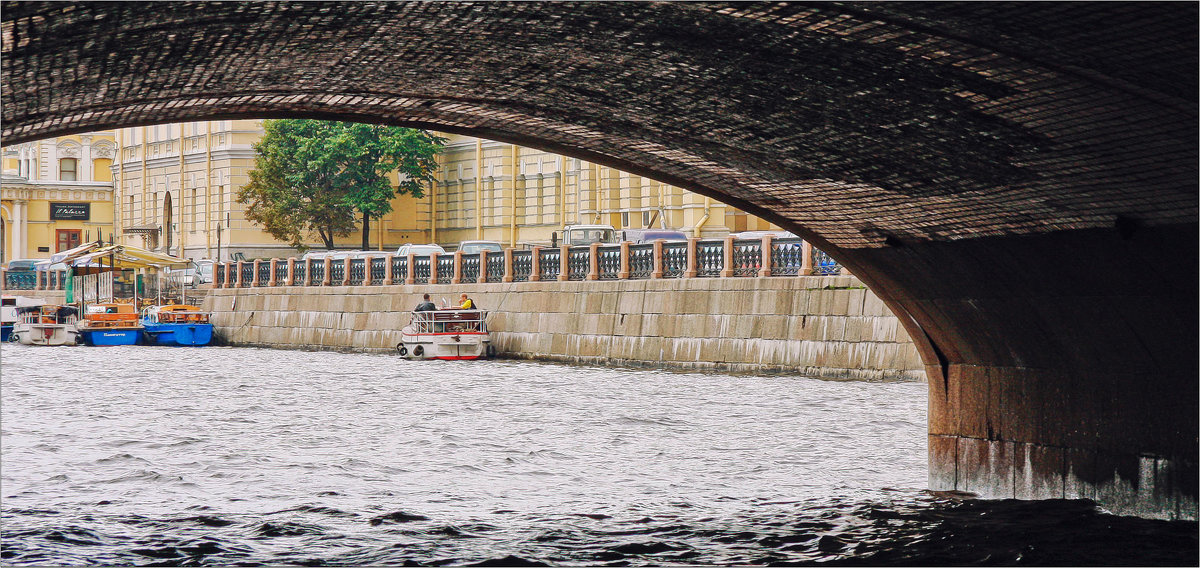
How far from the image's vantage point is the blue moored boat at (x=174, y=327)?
43.1 metres

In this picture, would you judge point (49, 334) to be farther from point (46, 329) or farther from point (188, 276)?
point (188, 276)

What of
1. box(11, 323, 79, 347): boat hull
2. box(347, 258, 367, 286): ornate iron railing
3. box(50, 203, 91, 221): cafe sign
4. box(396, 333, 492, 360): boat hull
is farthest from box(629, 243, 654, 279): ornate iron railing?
box(50, 203, 91, 221): cafe sign

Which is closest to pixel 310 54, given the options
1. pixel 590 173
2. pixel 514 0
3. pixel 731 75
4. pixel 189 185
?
pixel 514 0

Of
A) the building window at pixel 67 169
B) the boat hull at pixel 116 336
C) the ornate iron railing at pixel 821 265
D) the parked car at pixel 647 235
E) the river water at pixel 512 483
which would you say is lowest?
the river water at pixel 512 483

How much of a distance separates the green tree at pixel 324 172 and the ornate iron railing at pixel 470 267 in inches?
700

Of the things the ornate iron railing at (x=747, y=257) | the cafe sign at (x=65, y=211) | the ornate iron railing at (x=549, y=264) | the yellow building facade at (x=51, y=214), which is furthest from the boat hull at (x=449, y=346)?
the cafe sign at (x=65, y=211)

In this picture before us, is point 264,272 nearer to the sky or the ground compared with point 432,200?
nearer to the ground

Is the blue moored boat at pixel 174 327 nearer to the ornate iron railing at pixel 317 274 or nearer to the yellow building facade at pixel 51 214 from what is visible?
the ornate iron railing at pixel 317 274

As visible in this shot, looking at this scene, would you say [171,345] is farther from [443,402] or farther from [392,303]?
[443,402]

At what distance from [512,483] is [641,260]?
1907 centimetres

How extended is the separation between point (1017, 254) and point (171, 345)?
1428 inches

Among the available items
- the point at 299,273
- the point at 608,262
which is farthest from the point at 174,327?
the point at 608,262

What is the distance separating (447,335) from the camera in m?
34.2

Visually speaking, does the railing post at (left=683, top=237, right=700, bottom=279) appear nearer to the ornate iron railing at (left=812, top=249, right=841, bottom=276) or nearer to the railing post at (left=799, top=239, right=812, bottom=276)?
the railing post at (left=799, top=239, right=812, bottom=276)
